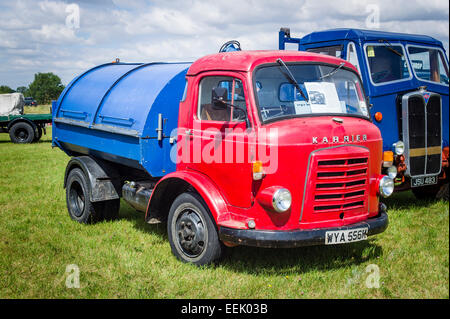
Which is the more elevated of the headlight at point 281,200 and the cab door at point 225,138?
the cab door at point 225,138

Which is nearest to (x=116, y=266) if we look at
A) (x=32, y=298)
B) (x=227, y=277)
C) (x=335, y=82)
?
(x=32, y=298)

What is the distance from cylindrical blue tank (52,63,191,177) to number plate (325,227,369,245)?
7.54 feet

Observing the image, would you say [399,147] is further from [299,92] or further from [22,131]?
[22,131]

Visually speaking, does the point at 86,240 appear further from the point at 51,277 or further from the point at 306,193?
the point at 306,193

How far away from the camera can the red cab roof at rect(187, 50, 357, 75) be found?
5.11 metres

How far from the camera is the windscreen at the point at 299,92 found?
16.6 ft

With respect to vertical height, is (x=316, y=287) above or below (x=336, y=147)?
below

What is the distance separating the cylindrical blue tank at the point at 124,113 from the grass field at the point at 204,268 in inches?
44.8

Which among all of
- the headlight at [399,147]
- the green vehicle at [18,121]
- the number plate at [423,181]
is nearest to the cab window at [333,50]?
the headlight at [399,147]

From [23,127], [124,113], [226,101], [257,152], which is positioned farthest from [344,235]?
[23,127]

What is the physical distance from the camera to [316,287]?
488cm

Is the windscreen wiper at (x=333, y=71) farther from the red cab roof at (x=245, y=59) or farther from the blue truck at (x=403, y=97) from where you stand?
the blue truck at (x=403, y=97)

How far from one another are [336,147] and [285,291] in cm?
152

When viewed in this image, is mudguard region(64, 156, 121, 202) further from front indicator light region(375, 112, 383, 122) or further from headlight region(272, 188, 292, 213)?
front indicator light region(375, 112, 383, 122)
